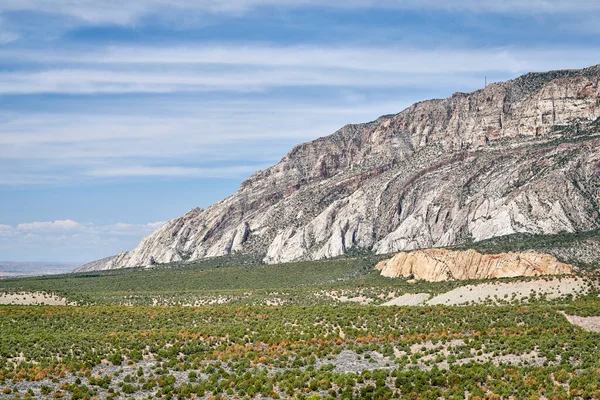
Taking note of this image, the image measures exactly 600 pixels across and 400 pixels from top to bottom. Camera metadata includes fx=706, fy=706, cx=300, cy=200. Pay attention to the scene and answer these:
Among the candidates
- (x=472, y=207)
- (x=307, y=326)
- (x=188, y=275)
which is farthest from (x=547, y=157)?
(x=307, y=326)

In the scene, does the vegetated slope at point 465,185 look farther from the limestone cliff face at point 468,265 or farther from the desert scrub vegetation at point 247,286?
the limestone cliff face at point 468,265

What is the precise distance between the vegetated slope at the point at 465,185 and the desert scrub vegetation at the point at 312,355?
68279 millimetres

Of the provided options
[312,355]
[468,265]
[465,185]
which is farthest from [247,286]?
[312,355]

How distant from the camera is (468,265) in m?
102

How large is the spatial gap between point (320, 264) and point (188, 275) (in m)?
26.5

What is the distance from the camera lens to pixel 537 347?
48156 mm

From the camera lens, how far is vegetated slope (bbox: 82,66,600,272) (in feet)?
430

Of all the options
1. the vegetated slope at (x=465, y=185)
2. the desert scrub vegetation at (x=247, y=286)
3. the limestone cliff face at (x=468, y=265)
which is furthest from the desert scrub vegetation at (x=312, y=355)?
the vegetated slope at (x=465, y=185)

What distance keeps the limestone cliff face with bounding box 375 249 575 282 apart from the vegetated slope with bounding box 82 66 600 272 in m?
26.0

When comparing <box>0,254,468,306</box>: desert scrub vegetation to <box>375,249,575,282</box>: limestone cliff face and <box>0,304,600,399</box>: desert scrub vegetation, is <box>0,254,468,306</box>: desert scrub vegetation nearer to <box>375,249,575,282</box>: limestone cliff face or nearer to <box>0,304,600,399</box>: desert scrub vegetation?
<box>375,249,575,282</box>: limestone cliff face

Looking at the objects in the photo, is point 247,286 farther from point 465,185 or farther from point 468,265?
point 465,185

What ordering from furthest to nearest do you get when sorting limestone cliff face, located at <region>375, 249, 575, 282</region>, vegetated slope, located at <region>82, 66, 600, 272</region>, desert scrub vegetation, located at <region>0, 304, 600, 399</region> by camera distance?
1. vegetated slope, located at <region>82, 66, 600, 272</region>
2. limestone cliff face, located at <region>375, 249, 575, 282</region>
3. desert scrub vegetation, located at <region>0, 304, 600, 399</region>

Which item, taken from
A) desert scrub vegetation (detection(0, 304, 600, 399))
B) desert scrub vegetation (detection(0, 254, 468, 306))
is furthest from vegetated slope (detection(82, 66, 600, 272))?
desert scrub vegetation (detection(0, 304, 600, 399))

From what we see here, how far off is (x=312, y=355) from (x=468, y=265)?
57.4m
